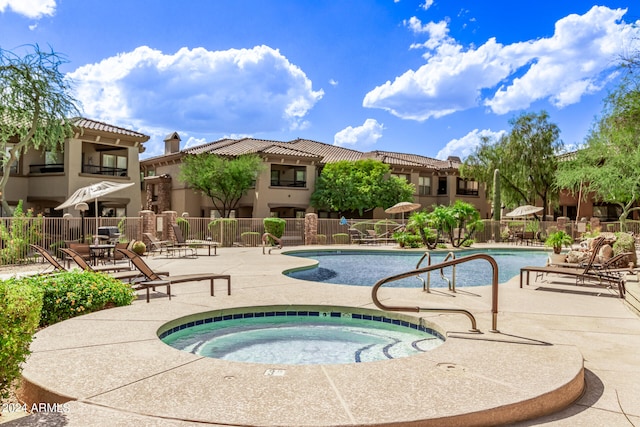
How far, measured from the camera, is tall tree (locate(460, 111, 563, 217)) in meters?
40.2

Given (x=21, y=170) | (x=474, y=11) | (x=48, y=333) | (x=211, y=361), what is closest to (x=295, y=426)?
(x=211, y=361)

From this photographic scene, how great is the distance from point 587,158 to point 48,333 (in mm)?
33697

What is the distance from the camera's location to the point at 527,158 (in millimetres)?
40312

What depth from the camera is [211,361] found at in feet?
17.2

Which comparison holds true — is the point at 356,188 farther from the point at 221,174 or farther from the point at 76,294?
the point at 76,294

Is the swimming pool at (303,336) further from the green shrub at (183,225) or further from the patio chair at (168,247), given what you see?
the green shrub at (183,225)

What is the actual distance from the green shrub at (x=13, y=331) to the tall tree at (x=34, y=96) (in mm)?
17661

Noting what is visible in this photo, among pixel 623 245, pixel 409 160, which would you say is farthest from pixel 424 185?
pixel 623 245

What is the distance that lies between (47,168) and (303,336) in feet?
89.7

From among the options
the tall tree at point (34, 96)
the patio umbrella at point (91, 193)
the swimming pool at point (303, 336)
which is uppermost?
the tall tree at point (34, 96)

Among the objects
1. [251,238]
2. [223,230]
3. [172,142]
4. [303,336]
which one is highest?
[172,142]

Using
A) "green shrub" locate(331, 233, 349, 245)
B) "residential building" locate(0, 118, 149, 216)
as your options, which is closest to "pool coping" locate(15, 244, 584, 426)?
"green shrub" locate(331, 233, 349, 245)

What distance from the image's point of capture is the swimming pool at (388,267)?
14.1 meters

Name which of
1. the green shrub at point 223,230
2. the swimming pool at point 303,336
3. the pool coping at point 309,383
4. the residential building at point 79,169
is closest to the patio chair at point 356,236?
the green shrub at point 223,230
